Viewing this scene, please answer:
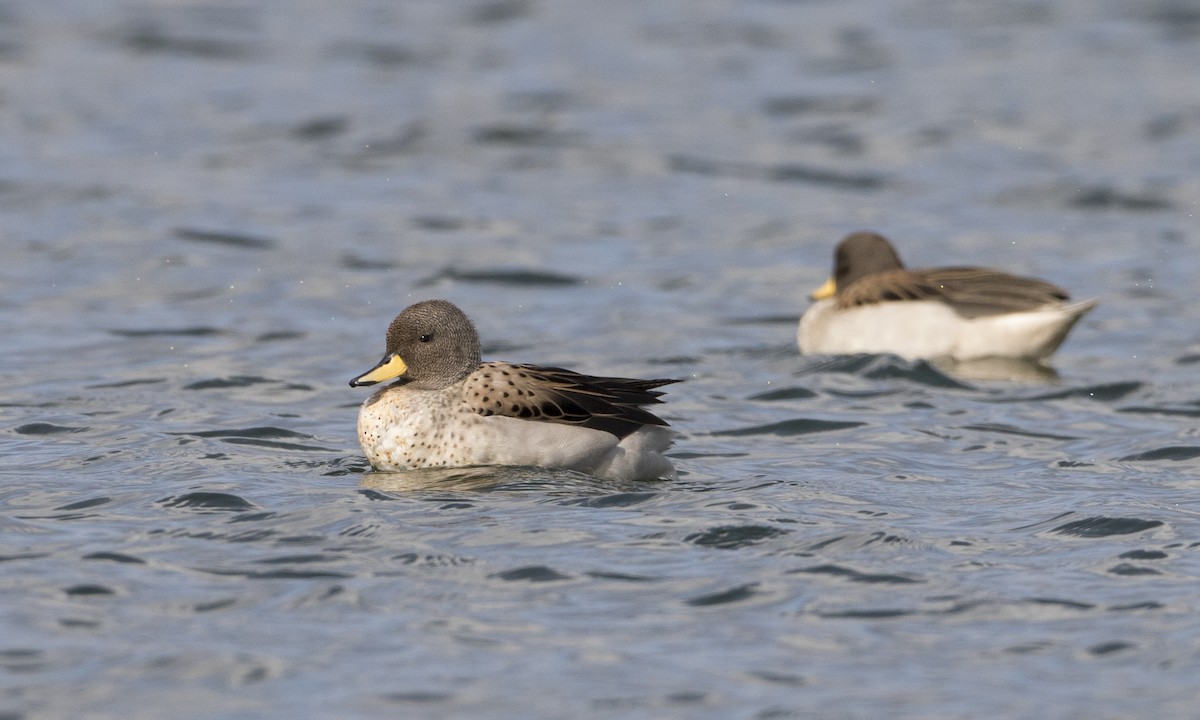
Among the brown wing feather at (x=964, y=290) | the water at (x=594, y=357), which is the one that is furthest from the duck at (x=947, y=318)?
the water at (x=594, y=357)

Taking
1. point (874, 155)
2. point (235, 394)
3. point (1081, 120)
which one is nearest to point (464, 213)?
point (874, 155)

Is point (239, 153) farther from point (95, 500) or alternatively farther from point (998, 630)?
point (998, 630)

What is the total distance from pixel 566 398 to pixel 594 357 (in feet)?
14.3

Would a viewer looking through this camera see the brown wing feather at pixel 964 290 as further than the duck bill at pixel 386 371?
Yes

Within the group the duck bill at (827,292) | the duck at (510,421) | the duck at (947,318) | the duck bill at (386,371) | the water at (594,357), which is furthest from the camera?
the duck bill at (827,292)

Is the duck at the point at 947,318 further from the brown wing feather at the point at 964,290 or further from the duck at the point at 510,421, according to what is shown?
the duck at the point at 510,421

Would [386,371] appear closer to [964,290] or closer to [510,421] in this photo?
[510,421]

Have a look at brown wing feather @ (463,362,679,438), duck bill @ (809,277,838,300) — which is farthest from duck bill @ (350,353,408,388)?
duck bill @ (809,277,838,300)

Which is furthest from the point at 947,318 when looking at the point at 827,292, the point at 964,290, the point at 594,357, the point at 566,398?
the point at 566,398

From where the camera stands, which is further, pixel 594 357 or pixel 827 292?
pixel 827 292

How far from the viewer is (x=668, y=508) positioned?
9516mm

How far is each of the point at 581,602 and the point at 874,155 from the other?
1581 cm

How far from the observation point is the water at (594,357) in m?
7.40

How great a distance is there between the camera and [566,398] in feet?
33.7
